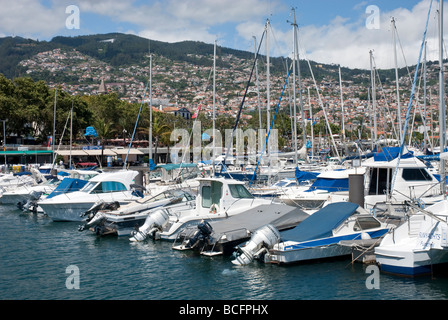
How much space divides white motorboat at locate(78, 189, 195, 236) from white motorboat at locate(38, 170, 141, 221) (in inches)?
99.4

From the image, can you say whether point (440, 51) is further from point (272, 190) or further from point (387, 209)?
point (272, 190)

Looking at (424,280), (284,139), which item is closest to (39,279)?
(424,280)

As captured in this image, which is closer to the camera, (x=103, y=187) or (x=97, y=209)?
(x=97, y=209)

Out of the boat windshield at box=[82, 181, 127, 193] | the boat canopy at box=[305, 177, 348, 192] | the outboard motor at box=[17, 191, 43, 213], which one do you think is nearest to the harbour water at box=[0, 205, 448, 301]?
the boat windshield at box=[82, 181, 127, 193]

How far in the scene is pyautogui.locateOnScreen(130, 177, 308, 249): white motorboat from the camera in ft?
61.5

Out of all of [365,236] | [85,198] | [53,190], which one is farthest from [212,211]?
[53,190]

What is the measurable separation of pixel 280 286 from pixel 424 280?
4.03 meters

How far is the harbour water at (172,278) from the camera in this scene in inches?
505

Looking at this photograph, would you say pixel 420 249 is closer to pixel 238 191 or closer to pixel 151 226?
pixel 238 191

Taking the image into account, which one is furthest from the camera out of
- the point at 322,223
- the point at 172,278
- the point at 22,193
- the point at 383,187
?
the point at 22,193

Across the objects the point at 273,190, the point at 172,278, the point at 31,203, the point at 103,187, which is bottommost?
the point at 172,278

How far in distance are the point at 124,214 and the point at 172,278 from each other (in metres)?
7.17

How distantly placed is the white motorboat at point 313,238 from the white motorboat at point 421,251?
171 centimetres

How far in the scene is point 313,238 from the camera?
50.4 feet
